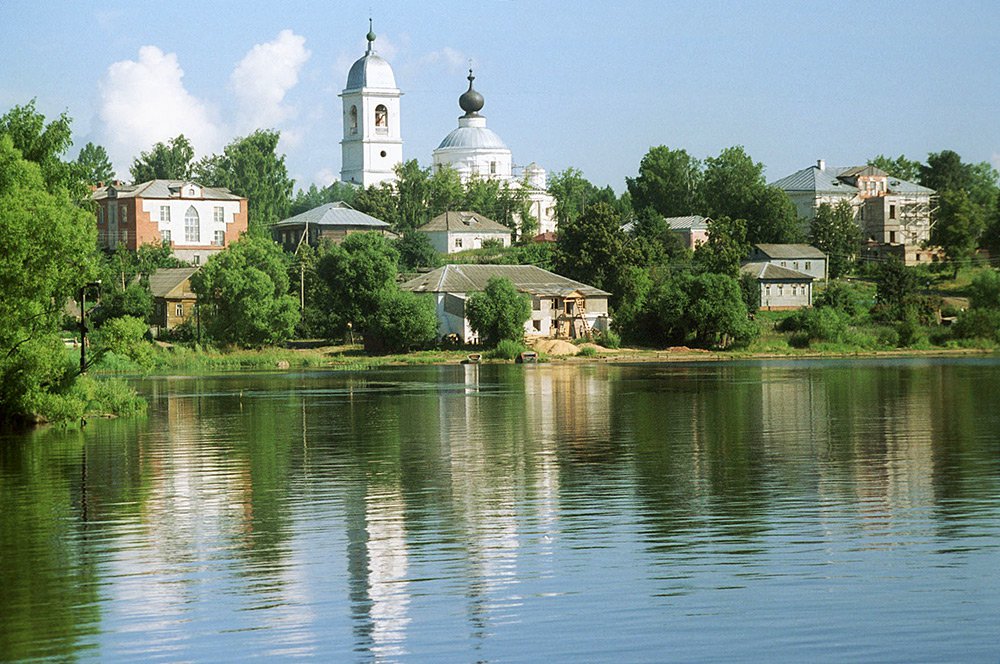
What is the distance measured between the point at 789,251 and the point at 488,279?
23.2 meters

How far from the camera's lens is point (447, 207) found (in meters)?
116

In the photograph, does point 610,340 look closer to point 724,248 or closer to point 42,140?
point 724,248

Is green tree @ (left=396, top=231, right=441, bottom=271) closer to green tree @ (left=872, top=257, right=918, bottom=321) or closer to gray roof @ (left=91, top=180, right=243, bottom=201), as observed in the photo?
gray roof @ (left=91, top=180, right=243, bottom=201)

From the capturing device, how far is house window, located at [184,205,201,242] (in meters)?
98.4

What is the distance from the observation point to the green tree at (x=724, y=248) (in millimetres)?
85250

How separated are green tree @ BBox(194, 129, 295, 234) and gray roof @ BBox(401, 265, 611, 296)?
41.2m

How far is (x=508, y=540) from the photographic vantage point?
18.2 meters

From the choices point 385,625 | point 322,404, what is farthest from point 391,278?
point 385,625

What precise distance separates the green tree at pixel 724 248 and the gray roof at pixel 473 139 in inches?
1422

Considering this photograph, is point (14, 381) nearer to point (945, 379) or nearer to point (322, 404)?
point (322, 404)

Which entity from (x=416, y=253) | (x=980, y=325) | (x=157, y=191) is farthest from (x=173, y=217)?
(x=980, y=325)

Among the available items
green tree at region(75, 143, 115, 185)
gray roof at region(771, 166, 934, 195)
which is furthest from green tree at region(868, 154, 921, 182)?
green tree at region(75, 143, 115, 185)

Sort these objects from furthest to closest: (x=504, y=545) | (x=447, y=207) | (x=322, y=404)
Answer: (x=447, y=207)
(x=322, y=404)
(x=504, y=545)

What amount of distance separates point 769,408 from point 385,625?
27878mm
